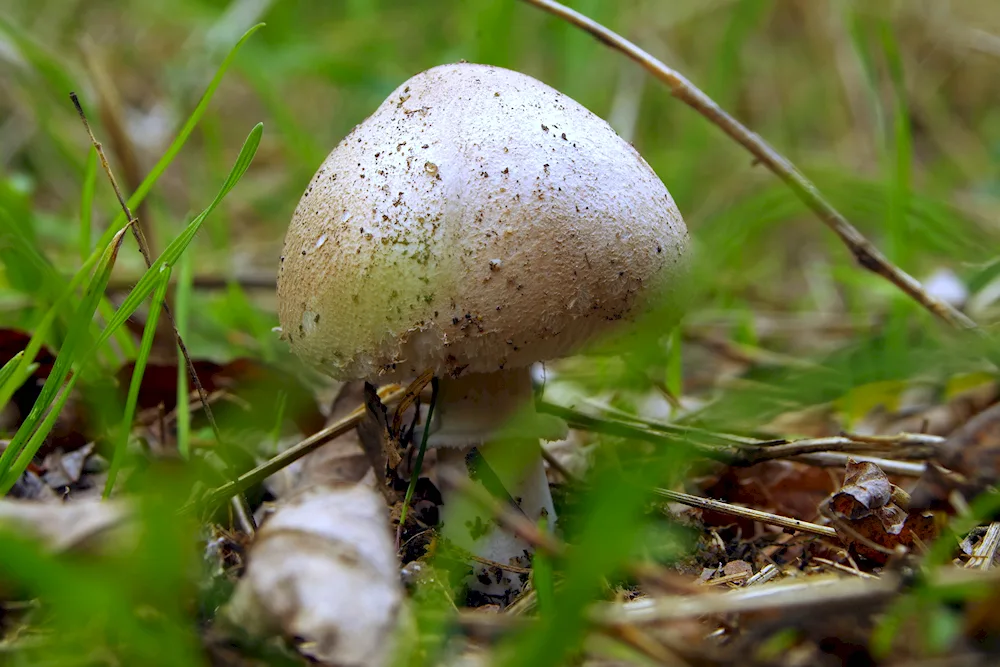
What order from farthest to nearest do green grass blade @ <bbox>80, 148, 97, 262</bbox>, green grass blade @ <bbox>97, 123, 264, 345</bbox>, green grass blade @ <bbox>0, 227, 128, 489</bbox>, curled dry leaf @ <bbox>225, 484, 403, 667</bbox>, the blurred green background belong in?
the blurred green background < green grass blade @ <bbox>80, 148, 97, 262</bbox> < green grass blade @ <bbox>97, 123, 264, 345</bbox> < green grass blade @ <bbox>0, 227, 128, 489</bbox> < curled dry leaf @ <bbox>225, 484, 403, 667</bbox>

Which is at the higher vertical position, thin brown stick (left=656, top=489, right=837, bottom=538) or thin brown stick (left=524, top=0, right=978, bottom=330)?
thin brown stick (left=524, top=0, right=978, bottom=330)

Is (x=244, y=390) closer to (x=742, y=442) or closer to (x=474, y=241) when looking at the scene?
(x=474, y=241)

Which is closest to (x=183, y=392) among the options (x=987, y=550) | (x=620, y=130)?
(x=987, y=550)

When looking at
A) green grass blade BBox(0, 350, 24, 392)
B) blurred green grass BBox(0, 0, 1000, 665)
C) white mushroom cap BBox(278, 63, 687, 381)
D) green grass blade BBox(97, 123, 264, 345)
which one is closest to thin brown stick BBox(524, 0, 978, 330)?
blurred green grass BBox(0, 0, 1000, 665)

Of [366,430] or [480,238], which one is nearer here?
[480,238]

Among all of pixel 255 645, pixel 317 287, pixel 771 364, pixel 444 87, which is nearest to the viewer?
pixel 255 645

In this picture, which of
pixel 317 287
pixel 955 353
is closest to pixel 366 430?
pixel 317 287

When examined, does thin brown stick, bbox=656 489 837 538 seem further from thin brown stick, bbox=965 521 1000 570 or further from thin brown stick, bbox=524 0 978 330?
thin brown stick, bbox=524 0 978 330

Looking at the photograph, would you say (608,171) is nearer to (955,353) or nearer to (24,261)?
(955,353)
